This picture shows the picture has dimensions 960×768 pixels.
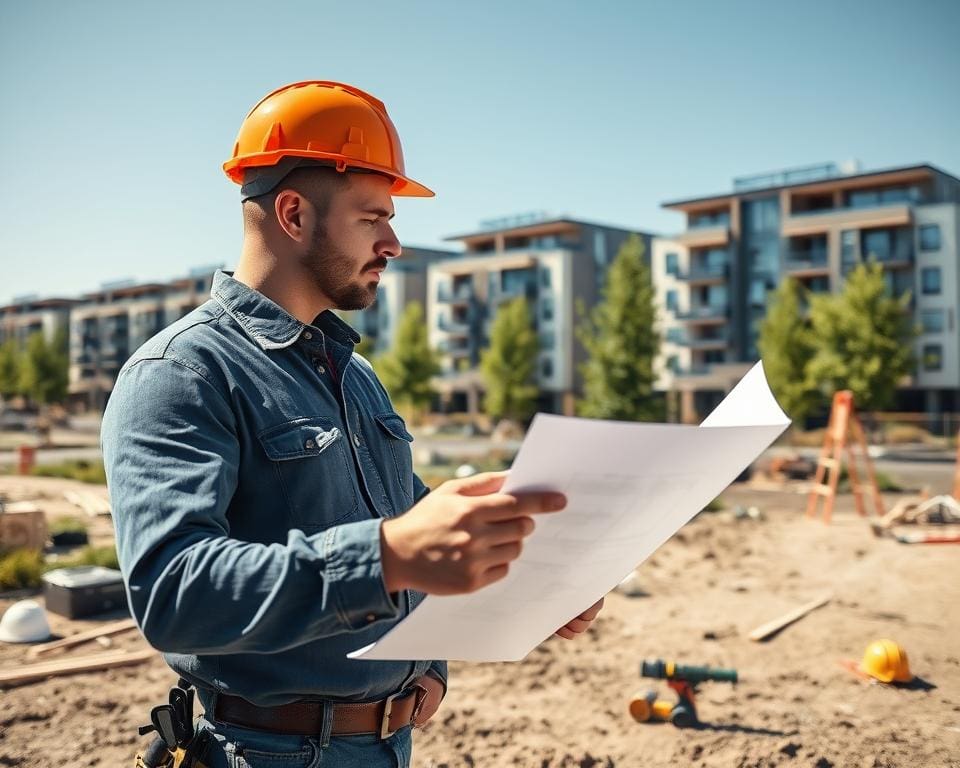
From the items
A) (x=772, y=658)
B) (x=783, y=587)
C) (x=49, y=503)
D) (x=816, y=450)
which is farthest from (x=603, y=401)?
(x=772, y=658)

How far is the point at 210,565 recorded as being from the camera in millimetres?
1304

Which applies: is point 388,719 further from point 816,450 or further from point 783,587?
point 816,450

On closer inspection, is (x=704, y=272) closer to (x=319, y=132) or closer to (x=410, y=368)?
(x=410, y=368)

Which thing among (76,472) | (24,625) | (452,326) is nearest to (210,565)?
(24,625)

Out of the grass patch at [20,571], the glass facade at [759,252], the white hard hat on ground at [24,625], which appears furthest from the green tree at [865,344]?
the white hard hat on ground at [24,625]

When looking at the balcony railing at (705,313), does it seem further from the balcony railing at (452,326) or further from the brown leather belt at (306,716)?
the brown leather belt at (306,716)

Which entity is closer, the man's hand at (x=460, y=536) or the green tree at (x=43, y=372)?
the man's hand at (x=460, y=536)

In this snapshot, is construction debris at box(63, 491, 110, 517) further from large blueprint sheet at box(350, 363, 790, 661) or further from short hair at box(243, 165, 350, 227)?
large blueprint sheet at box(350, 363, 790, 661)

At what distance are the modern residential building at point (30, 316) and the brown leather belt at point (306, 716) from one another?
103 m

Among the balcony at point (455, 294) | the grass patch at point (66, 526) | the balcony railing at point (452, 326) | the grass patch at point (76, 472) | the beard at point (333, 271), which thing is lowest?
the grass patch at point (76, 472)

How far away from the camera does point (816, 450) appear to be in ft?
122

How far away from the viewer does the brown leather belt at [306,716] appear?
1.79m

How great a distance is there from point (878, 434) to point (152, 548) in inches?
1614

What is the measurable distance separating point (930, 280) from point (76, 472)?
40.8m
